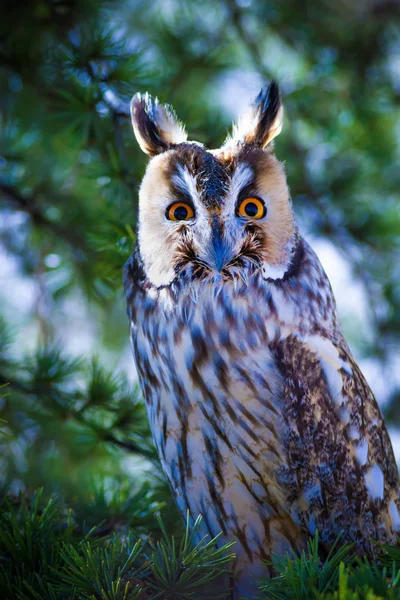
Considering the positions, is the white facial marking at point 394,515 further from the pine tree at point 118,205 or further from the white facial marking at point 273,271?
the white facial marking at point 273,271

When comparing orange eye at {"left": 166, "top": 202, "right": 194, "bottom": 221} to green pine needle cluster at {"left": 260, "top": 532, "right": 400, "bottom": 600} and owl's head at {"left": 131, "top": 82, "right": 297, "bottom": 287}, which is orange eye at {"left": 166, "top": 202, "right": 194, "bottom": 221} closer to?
owl's head at {"left": 131, "top": 82, "right": 297, "bottom": 287}

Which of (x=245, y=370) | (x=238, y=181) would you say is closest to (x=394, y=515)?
(x=245, y=370)

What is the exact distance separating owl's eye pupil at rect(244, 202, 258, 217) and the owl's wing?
1.00ft

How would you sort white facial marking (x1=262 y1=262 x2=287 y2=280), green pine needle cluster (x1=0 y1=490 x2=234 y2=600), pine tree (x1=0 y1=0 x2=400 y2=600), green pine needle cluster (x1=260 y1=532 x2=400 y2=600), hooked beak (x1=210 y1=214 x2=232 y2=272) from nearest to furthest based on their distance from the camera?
green pine needle cluster (x1=260 y1=532 x2=400 y2=600) → green pine needle cluster (x1=0 y1=490 x2=234 y2=600) → pine tree (x1=0 y1=0 x2=400 y2=600) → hooked beak (x1=210 y1=214 x2=232 y2=272) → white facial marking (x1=262 y1=262 x2=287 y2=280)

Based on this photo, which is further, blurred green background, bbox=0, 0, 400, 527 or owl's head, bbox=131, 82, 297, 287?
blurred green background, bbox=0, 0, 400, 527

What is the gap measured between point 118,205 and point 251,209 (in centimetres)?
51

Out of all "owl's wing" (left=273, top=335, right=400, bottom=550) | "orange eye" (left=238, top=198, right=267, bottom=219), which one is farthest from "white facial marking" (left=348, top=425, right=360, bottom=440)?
"orange eye" (left=238, top=198, right=267, bottom=219)

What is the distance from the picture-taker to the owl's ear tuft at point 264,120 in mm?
1516

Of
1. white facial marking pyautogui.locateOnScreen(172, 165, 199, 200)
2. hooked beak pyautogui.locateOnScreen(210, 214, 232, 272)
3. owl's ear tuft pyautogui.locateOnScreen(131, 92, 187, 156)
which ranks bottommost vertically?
hooked beak pyautogui.locateOnScreen(210, 214, 232, 272)

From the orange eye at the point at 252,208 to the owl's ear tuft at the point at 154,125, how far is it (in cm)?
26

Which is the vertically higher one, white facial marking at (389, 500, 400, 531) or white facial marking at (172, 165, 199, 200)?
white facial marking at (172, 165, 199, 200)

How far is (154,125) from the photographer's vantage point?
1486mm

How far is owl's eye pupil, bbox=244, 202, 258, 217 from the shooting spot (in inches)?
54.2

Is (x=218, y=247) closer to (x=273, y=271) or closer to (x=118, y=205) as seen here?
(x=273, y=271)
